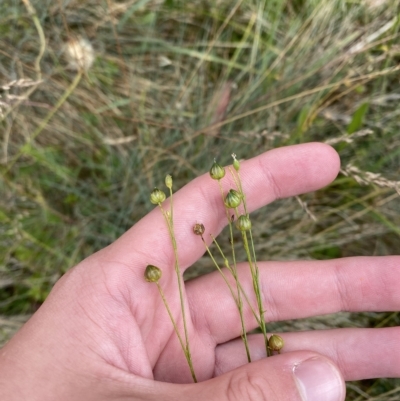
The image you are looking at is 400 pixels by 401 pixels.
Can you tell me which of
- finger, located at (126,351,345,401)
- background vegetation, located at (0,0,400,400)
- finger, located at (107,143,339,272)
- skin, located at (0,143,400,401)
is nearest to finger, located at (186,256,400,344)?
skin, located at (0,143,400,401)

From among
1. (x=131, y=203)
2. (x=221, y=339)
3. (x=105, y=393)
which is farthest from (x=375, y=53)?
(x=105, y=393)

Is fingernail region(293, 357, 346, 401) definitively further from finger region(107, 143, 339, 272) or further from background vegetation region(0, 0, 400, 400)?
background vegetation region(0, 0, 400, 400)

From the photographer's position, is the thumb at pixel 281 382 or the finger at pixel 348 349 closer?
the thumb at pixel 281 382

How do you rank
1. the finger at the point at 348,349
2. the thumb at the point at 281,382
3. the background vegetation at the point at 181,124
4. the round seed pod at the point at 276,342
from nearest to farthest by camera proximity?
the thumb at the point at 281,382
the round seed pod at the point at 276,342
the finger at the point at 348,349
the background vegetation at the point at 181,124

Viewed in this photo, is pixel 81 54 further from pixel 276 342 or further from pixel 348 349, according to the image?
pixel 348 349

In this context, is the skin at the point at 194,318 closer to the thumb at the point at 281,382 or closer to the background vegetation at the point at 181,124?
the thumb at the point at 281,382

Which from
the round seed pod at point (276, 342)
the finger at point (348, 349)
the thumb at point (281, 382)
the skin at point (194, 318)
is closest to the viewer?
the thumb at point (281, 382)

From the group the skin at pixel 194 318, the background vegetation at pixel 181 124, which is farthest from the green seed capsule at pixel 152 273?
the background vegetation at pixel 181 124
